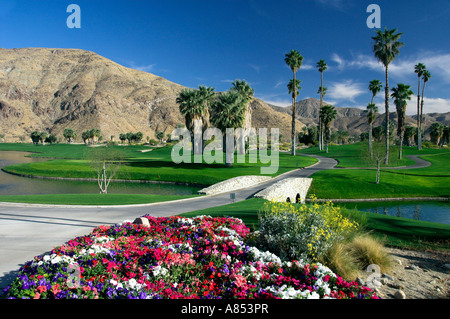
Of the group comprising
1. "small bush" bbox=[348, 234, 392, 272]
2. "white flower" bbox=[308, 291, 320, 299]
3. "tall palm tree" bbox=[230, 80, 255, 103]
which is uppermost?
"tall palm tree" bbox=[230, 80, 255, 103]

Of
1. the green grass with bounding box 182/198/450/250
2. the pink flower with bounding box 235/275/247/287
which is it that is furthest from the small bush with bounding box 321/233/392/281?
the pink flower with bounding box 235/275/247/287

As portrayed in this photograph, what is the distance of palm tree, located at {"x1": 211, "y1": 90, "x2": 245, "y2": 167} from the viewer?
4969 cm

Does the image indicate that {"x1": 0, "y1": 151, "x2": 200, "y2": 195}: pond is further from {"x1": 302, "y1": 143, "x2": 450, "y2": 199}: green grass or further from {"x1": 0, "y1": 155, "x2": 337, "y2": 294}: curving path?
{"x1": 302, "y1": 143, "x2": 450, "y2": 199}: green grass

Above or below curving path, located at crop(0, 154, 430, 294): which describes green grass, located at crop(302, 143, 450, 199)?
below

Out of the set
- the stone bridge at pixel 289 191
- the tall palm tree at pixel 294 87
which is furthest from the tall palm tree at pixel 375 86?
the stone bridge at pixel 289 191

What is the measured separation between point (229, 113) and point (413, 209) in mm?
31081

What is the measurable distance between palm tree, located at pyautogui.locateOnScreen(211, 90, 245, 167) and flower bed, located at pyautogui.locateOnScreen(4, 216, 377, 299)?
41.6 metres

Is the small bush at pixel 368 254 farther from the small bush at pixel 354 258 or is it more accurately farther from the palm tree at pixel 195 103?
the palm tree at pixel 195 103

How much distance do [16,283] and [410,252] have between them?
12369mm

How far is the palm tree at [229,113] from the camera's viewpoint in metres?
49.7

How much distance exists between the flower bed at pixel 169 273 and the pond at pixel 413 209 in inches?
851

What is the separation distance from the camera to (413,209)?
94.4ft
